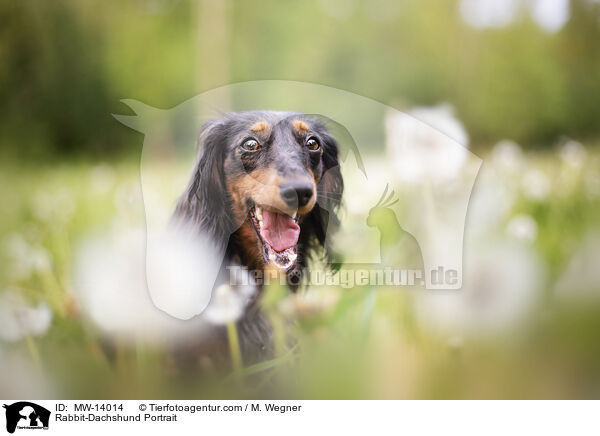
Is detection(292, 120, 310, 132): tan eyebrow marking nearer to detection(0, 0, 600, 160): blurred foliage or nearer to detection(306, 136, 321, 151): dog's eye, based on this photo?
detection(306, 136, 321, 151): dog's eye

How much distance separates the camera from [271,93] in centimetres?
142

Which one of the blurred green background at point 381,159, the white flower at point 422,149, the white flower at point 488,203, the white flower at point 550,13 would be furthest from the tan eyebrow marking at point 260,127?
the white flower at point 550,13

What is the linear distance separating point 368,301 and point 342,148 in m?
0.45

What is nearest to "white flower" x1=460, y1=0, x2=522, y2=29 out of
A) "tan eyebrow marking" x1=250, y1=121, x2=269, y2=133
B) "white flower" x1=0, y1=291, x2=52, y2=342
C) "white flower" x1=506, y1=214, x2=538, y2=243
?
"white flower" x1=506, y1=214, x2=538, y2=243

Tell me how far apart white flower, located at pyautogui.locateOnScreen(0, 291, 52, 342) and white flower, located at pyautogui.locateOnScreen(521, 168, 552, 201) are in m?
1.48

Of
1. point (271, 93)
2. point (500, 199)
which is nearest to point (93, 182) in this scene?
point (271, 93)

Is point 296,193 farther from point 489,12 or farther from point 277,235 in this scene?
point 489,12

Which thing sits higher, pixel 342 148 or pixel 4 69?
pixel 4 69

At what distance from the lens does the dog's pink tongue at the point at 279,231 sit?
4.10ft

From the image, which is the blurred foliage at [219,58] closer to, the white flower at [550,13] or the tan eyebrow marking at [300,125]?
the white flower at [550,13]

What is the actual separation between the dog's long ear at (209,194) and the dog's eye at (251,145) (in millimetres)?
57

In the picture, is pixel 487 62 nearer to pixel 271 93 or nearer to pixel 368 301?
pixel 271 93

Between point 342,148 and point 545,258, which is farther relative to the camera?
point 545,258
